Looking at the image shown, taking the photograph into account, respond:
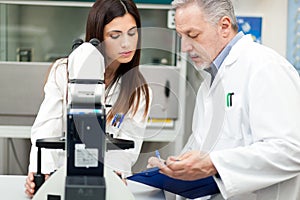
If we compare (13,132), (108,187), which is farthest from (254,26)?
(108,187)

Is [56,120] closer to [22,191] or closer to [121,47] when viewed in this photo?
[22,191]

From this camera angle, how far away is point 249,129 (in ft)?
3.66

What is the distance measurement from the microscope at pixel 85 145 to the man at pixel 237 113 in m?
0.21

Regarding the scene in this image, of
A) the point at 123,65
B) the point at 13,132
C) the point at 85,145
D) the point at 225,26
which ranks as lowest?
the point at 13,132

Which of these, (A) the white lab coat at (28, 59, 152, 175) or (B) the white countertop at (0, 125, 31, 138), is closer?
(A) the white lab coat at (28, 59, 152, 175)

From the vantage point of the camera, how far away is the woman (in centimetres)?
120

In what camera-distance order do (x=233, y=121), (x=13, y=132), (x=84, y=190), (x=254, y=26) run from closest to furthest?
(x=84, y=190)
(x=233, y=121)
(x=13, y=132)
(x=254, y=26)

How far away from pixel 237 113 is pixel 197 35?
0.22 metres

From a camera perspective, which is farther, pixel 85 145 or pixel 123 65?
pixel 123 65

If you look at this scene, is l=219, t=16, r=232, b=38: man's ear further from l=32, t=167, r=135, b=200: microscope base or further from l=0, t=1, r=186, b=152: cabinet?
l=0, t=1, r=186, b=152: cabinet

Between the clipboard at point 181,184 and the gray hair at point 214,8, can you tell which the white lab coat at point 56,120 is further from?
the gray hair at point 214,8

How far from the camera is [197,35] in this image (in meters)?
1.21

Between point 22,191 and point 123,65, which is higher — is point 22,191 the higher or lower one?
the lower one

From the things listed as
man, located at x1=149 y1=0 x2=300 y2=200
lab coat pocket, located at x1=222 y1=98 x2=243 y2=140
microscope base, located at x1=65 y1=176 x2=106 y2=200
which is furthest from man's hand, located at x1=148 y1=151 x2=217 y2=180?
microscope base, located at x1=65 y1=176 x2=106 y2=200
